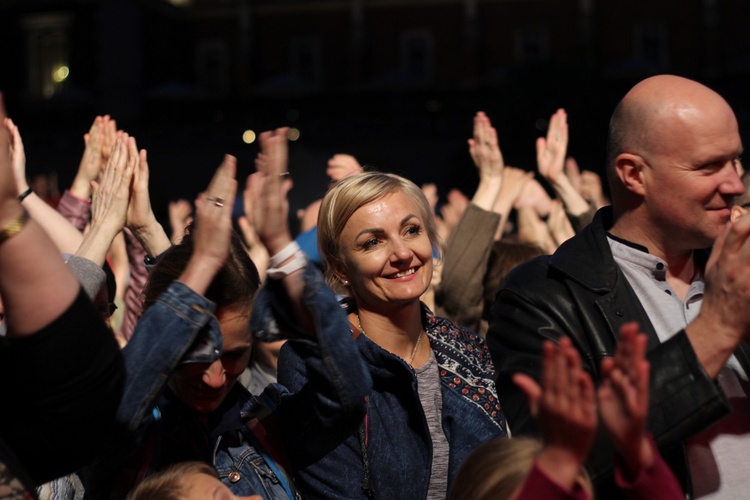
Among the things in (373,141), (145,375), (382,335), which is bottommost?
(373,141)

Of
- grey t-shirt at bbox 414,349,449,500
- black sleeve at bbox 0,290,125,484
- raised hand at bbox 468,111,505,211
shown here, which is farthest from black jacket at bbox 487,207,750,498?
raised hand at bbox 468,111,505,211

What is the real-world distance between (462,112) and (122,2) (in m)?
12.4

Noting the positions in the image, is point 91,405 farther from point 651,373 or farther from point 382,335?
point 382,335

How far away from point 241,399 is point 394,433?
431 mm

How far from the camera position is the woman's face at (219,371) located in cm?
264

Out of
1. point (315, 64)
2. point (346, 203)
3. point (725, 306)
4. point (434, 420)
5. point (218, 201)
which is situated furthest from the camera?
point (315, 64)

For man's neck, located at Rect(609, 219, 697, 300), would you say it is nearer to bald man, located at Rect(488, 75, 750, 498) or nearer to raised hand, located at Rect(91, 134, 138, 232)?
bald man, located at Rect(488, 75, 750, 498)

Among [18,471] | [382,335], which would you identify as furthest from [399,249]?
[18,471]

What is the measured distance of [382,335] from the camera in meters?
3.19

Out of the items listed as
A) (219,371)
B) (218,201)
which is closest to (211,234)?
(218,201)

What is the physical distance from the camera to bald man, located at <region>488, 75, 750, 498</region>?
2.45 meters

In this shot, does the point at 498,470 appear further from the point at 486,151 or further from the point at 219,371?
the point at 486,151

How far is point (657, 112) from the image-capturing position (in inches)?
104

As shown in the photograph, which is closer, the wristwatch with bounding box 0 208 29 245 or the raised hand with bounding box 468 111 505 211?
the wristwatch with bounding box 0 208 29 245
